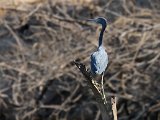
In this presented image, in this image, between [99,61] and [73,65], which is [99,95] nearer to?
[99,61]

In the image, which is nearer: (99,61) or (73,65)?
(99,61)

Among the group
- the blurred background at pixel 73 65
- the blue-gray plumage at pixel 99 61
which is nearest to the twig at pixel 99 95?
the blue-gray plumage at pixel 99 61

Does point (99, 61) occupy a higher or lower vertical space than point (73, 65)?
higher

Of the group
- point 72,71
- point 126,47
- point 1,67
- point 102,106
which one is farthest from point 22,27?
point 102,106

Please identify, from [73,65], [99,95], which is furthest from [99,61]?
[73,65]

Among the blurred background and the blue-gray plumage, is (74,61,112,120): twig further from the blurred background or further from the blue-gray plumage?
the blurred background

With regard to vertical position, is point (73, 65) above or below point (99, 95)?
below

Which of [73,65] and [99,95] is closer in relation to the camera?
[99,95]

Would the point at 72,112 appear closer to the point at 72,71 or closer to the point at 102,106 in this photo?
the point at 72,71

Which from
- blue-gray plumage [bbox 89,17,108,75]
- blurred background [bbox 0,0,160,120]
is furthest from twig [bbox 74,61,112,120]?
blurred background [bbox 0,0,160,120]

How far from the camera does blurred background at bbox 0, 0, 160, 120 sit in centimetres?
442

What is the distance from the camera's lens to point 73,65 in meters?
4.43

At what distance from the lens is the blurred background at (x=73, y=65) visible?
14.5ft

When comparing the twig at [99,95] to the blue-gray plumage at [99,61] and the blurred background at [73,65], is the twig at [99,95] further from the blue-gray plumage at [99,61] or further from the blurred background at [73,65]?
the blurred background at [73,65]
